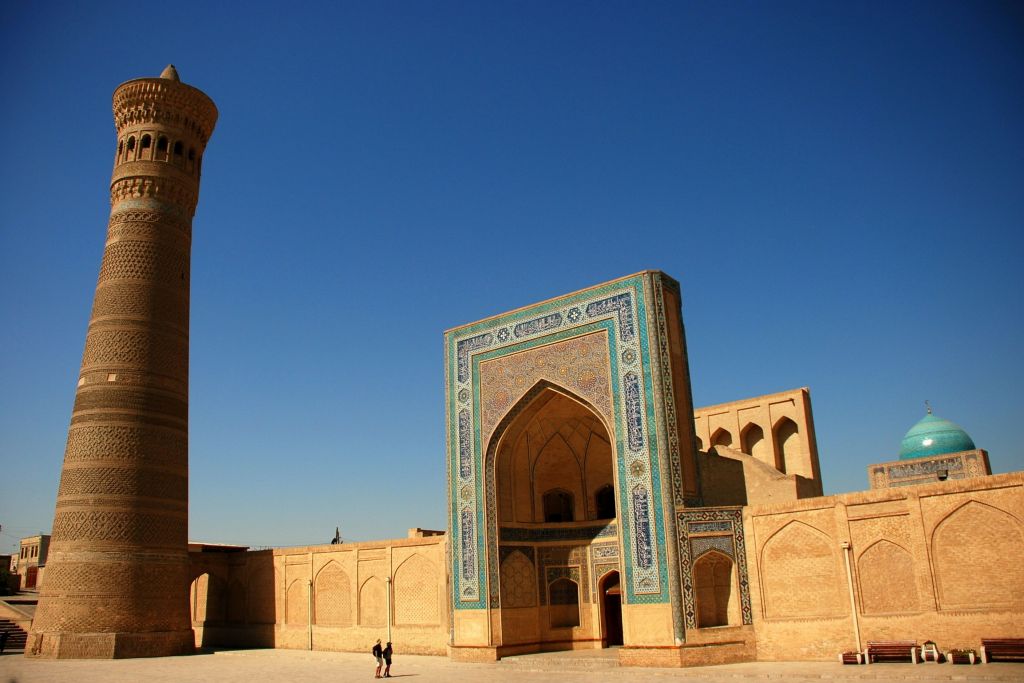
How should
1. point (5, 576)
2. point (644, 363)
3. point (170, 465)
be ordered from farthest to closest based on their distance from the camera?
point (5, 576)
point (170, 465)
point (644, 363)

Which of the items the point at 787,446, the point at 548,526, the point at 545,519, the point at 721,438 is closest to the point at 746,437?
the point at 721,438

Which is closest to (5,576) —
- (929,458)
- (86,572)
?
(86,572)

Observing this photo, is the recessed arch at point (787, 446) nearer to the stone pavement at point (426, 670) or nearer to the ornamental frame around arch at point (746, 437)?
the ornamental frame around arch at point (746, 437)

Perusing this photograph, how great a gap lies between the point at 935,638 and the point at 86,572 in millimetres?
15318

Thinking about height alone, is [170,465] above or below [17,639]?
above

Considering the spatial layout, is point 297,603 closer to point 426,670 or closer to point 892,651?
point 426,670

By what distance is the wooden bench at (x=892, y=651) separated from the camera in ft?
33.6

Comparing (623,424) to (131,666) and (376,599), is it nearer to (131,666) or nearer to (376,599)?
(376,599)

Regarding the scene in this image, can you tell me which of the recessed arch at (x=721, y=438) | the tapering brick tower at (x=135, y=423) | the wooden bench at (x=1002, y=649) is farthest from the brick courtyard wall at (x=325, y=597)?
the wooden bench at (x=1002, y=649)

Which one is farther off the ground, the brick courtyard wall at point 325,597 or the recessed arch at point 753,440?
the recessed arch at point 753,440

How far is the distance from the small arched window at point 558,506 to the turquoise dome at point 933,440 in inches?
384

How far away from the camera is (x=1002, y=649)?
376 inches

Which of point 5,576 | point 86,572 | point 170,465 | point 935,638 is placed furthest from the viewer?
point 5,576

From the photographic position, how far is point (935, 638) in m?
10.2
